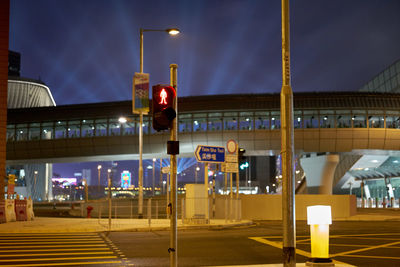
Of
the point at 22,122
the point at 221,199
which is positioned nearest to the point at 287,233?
the point at 221,199

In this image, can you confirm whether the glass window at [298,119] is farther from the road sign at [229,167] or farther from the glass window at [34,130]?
the road sign at [229,167]

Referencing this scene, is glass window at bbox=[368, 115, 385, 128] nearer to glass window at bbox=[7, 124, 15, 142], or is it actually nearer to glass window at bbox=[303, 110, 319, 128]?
glass window at bbox=[303, 110, 319, 128]

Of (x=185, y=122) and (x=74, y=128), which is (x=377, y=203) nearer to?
(x=185, y=122)

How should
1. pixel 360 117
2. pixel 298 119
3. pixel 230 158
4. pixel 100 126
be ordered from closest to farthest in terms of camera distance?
pixel 230 158, pixel 360 117, pixel 298 119, pixel 100 126

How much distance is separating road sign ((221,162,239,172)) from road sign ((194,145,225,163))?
349 mm

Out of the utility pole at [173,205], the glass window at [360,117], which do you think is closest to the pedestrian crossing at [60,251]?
the utility pole at [173,205]

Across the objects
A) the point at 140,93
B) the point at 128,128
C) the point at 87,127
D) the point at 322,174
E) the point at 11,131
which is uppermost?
the point at 87,127

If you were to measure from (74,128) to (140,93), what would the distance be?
46.4 meters

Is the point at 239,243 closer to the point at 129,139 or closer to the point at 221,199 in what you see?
the point at 221,199

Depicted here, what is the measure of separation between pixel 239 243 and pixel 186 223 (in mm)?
9570

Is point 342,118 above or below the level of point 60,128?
above

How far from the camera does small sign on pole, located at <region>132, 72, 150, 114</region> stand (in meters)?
28.4

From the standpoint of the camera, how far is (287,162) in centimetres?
969

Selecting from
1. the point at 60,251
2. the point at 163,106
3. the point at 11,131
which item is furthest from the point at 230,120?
the point at 163,106
